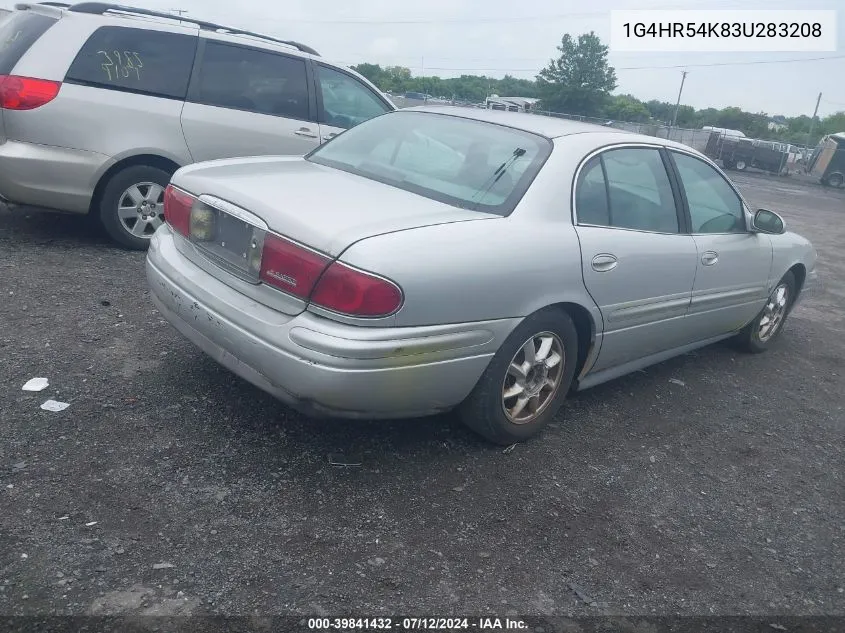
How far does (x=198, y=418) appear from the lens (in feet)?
11.2

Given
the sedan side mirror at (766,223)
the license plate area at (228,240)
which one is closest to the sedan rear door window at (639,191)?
the sedan side mirror at (766,223)

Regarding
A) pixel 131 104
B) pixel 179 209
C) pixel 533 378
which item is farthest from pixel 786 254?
pixel 131 104

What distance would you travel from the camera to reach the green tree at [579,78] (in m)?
Answer: 74.1

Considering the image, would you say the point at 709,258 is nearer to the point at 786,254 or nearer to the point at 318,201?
the point at 786,254

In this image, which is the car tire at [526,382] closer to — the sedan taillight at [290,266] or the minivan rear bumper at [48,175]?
the sedan taillight at [290,266]

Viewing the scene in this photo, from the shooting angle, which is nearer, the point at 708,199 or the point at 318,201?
the point at 318,201

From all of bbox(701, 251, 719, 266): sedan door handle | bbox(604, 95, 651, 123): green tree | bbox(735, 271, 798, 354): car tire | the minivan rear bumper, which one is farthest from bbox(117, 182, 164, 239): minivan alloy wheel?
bbox(604, 95, 651, 123): green tree

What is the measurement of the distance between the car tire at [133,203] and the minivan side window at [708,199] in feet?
12.6

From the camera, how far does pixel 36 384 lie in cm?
352

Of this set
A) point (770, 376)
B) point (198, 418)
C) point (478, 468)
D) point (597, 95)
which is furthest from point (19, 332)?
point (597, 95)

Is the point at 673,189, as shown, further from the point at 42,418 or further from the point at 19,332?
the point at 19,332

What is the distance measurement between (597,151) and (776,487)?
190 cm

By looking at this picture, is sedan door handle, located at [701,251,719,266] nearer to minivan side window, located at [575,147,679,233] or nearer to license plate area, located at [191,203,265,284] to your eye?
minivan side window, located at [575,147,679,233]

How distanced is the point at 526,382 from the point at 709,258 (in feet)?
5.55
